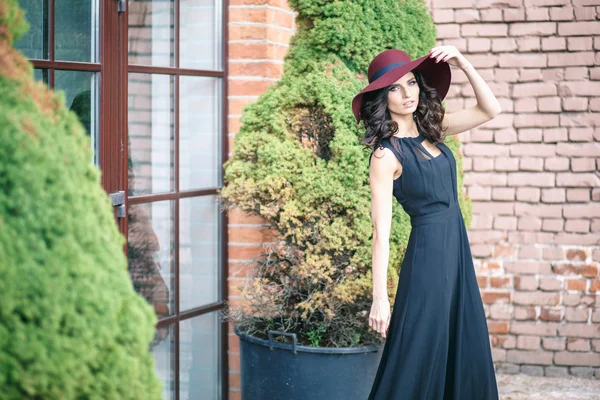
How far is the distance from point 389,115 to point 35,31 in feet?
4.90

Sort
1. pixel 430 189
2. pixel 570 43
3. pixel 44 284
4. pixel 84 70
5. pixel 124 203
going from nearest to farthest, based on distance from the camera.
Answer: pixel 44 284 < pixel 430 189 < pixel 84 70 < pixel 124 203 < pixel 570 43

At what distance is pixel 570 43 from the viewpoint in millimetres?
4883

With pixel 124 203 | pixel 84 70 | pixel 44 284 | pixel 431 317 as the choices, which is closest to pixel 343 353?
Answer: pixel 431 317

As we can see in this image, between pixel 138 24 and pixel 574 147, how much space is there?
2.84m

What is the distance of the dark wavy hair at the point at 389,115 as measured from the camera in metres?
3.17

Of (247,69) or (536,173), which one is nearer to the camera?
(247,69)

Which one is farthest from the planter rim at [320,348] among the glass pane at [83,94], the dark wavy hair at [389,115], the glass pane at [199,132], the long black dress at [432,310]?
the glass pane at [83,94]

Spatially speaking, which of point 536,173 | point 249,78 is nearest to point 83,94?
point 249,78

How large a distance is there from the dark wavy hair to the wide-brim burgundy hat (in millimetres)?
42

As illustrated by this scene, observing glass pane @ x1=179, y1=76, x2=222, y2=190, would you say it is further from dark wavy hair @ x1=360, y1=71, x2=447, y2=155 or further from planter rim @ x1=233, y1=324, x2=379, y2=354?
dark wavy hair @ x1=360, y1=71, x2=447, y2=155

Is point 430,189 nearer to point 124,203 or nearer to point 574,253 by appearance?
point 124,203

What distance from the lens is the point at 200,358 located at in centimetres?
420

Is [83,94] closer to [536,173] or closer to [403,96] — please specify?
[403,96]

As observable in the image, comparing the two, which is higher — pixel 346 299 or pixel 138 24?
pixel 138 24
